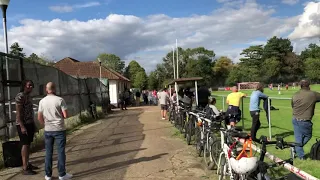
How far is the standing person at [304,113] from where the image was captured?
26.5 ft

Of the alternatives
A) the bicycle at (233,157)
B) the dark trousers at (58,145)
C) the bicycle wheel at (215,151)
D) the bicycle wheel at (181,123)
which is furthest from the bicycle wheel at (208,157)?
the bicycle wheel at (181,123)

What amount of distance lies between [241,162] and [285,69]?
393 ft

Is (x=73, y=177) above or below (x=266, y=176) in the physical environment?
below

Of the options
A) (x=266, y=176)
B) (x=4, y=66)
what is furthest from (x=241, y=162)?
(x=4, y=66)

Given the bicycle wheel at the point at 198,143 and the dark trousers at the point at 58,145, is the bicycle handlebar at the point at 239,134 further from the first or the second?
the dark trousers at the point at 58,145

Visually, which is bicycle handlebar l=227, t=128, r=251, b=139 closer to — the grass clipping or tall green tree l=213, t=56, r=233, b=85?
the grass clipping

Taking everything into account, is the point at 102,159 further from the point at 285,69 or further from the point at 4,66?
the point at 285,69

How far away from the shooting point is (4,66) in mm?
8930

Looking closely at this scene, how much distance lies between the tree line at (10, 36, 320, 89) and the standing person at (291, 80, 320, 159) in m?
93.9

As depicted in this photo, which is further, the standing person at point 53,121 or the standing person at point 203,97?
the standing person at point 203,97

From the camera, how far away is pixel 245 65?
12431 cm

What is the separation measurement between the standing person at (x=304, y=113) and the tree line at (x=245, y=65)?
93877 mm

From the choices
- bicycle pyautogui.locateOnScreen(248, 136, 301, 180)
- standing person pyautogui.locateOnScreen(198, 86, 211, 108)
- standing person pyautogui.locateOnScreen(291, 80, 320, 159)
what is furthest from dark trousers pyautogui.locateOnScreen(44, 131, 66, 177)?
standing person pyautogui.locateOnScreen(198, 86, 211, 108)

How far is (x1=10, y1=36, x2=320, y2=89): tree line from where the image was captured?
111875 mm
